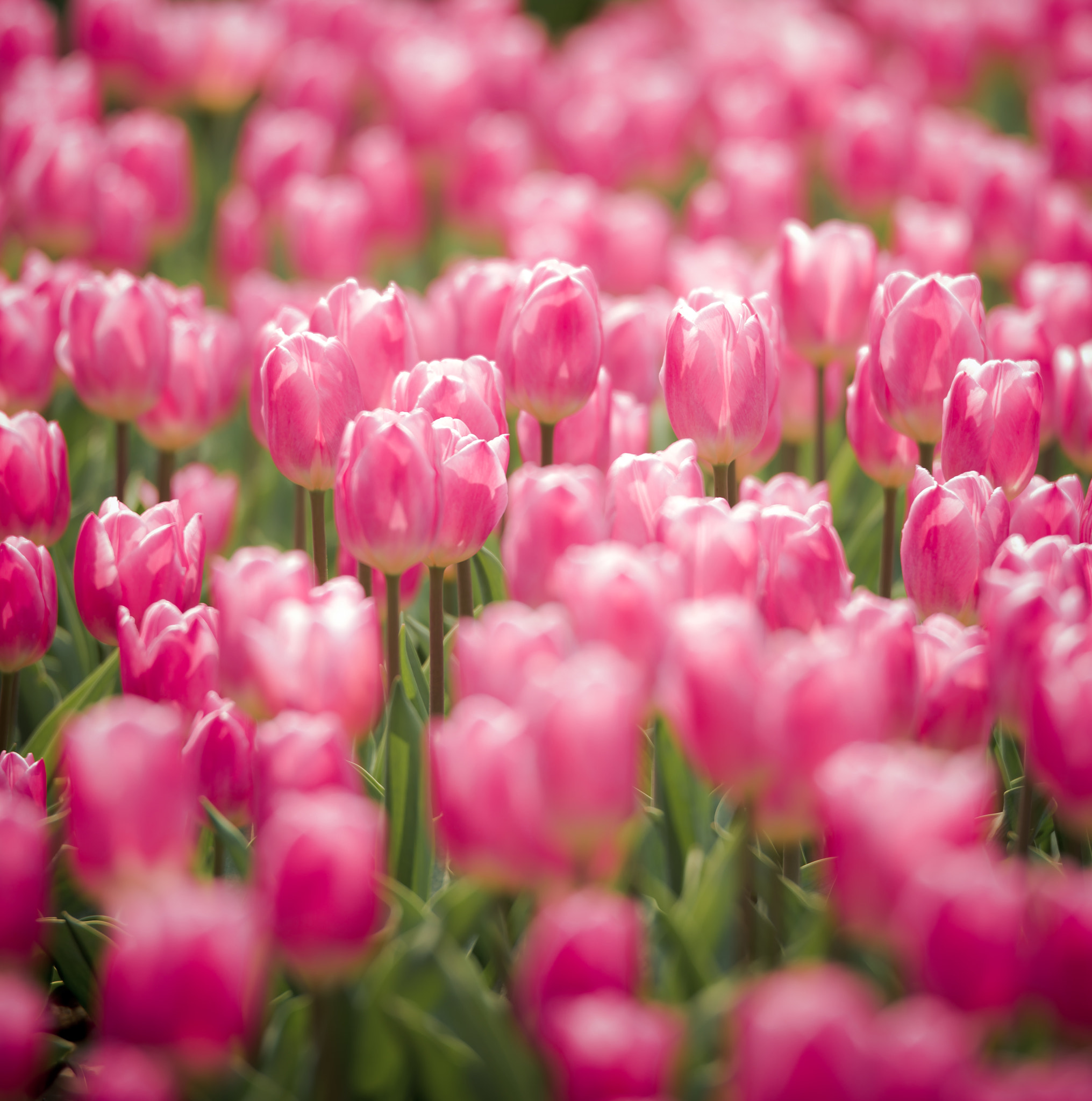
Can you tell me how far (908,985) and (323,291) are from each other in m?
2.03

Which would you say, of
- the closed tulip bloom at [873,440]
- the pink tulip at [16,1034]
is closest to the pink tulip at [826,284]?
the closed tulip bloom at [873,440]

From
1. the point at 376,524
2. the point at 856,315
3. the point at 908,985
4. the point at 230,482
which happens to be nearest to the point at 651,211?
the point at 856,315

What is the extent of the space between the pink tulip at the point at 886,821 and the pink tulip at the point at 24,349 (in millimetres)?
1331

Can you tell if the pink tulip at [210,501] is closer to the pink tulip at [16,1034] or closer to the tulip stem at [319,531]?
the tulip stem at [319,531]

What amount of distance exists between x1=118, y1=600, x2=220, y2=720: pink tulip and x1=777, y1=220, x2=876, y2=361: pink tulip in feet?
3.15

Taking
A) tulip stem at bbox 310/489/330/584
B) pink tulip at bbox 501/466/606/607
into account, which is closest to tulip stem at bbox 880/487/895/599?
pink tulip at bbox 501/466/606/607

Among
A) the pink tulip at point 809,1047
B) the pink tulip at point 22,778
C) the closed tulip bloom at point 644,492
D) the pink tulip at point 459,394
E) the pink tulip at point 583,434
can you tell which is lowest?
the pink tulip at point 22,778

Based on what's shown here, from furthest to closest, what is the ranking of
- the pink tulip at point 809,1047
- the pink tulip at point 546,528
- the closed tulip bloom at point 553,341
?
1. the closed tulip bloom at point 553,341
2. the pink tulip at point 546,528
3. the pink tulip at point 809,1047

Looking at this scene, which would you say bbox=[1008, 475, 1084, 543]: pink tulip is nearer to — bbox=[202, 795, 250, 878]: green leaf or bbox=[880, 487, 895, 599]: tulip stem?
bbox=[880, 487, 895, 599]: tulip stem

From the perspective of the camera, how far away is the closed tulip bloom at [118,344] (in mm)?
1595

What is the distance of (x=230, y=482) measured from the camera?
5.79ft

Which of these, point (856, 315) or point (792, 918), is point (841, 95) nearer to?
point (856, 315)

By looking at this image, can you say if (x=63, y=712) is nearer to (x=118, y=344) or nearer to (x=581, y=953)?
(x=118, y=344)

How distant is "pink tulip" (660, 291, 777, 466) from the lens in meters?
1.35
